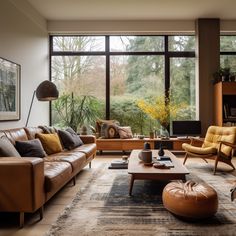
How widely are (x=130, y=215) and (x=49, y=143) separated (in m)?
2.05

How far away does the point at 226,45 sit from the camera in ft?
22.9

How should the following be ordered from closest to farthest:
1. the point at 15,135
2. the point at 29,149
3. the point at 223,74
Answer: the point at 29,149 → the point at 15,135 → the point at 223,74

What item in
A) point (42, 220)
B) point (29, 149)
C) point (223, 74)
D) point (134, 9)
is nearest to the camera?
point (42, 220)

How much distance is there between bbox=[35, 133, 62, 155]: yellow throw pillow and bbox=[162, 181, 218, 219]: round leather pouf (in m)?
2.21

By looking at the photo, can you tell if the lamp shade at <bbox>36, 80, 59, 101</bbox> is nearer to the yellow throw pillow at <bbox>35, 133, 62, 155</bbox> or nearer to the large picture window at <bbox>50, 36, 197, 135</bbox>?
the yellow throw pillow at <bbox>35, 133, 62, 155</bbox>

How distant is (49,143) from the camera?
13.7ft

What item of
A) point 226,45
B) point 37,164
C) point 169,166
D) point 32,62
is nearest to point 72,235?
point 37,164

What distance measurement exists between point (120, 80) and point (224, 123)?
282cm

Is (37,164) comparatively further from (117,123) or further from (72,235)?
(117,123)

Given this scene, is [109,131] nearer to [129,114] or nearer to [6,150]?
[129,114]

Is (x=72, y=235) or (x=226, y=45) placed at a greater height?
(x=226, y=45)

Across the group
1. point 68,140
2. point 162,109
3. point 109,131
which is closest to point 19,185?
point 68,140

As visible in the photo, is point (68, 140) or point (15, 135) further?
point (68, 140)

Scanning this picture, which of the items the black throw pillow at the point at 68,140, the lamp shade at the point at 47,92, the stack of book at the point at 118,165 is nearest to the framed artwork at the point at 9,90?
the lamp shade at the point at 47,92
